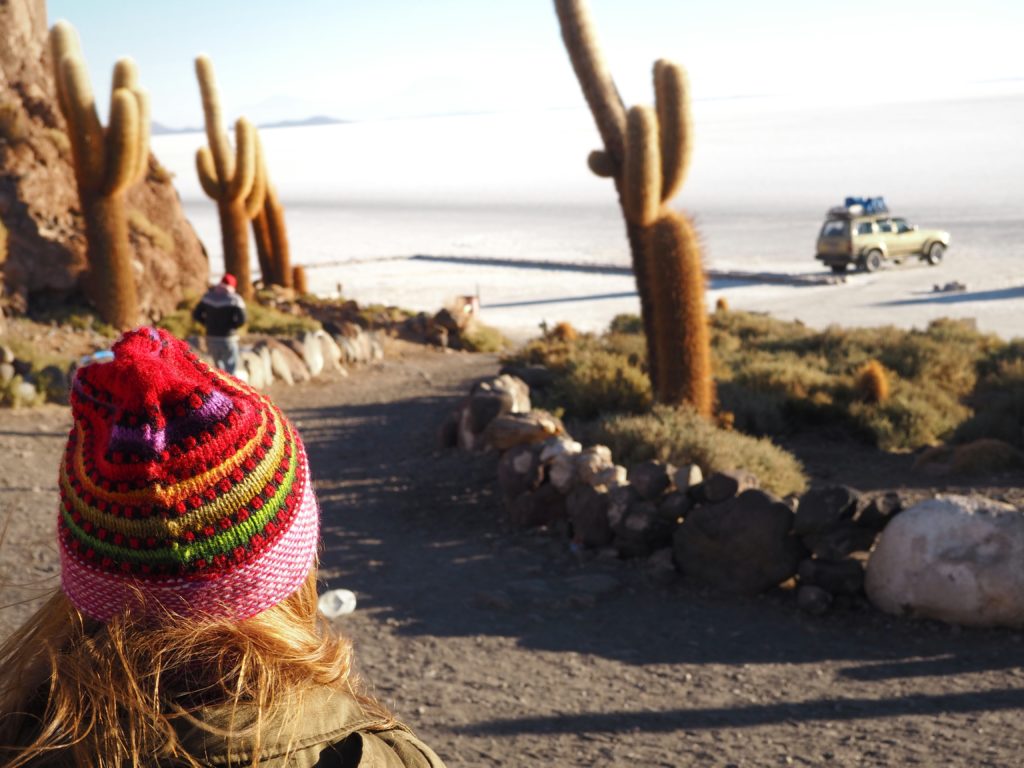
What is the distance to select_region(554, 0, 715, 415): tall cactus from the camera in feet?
32.1

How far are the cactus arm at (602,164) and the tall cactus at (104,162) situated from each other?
6.64 metres

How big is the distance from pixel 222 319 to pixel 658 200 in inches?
181

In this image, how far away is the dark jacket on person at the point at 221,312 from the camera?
11484 mm

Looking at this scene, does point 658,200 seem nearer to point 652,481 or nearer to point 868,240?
point 652,481

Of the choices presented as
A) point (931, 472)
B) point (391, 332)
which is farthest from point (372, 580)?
point (391, 332)

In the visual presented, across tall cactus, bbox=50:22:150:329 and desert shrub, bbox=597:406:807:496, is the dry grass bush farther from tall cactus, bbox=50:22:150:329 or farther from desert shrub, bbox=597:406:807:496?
tall cactus, bbox=50:22:150:329

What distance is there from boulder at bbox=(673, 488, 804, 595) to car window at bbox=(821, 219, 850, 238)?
80.7 ft

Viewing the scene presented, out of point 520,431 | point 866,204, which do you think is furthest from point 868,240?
point 520,431

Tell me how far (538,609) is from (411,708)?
1.42m

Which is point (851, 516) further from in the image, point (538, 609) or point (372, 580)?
point (372, 580)

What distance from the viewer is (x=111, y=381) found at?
140 centimetres

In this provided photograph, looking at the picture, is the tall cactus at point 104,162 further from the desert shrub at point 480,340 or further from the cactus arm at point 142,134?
the desert shrub at point 480,340

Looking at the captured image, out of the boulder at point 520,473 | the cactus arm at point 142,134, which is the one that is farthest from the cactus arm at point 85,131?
the boulder at point 520,473

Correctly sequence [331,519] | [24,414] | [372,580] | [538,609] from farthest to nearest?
[24,414] → [331,519] → [372,580] → [538,609]
